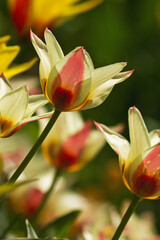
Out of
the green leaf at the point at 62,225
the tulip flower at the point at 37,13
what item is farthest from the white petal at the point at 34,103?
the tulip flower at the point at 37,13

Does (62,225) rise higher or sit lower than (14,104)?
lower

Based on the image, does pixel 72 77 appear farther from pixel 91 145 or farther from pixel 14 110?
pixel 91 145

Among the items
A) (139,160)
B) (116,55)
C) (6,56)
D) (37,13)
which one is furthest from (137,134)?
(116,55)

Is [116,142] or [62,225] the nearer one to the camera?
[116,142]

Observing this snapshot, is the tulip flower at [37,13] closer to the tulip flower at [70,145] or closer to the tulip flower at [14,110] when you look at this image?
the tulip flower at [70,145]

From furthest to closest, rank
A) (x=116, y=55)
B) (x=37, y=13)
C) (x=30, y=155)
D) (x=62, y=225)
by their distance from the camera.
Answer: (x=116, y=55)
(x=37, y=13)
(x=62, y=225)
(x=30, y=155)

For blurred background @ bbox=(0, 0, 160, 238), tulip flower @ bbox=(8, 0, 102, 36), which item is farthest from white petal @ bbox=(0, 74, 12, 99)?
blurred background @ bbox=(0, 0, 160, 238)
